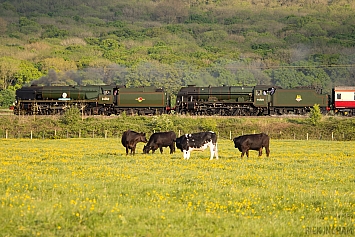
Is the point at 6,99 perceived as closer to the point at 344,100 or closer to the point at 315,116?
the point at 344,100

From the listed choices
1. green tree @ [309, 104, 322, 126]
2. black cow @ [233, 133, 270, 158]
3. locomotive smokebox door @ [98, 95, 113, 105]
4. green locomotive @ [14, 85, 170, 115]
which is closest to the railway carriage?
green tree @ [309, 104, 322, 126]

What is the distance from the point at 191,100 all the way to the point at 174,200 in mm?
60424

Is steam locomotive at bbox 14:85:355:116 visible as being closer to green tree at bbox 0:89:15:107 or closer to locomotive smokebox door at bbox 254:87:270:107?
locomotive smokebox door at bbox 254:87:270:107

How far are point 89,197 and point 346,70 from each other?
150280 mm

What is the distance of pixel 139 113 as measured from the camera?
7938cm

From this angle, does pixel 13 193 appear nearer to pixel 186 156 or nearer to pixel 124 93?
pixel 186 156

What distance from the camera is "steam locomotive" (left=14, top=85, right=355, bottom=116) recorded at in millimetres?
77812

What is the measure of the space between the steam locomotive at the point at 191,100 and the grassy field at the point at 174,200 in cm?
5013

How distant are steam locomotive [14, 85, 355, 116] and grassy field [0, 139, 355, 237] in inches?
1973

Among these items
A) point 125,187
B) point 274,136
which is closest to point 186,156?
point 125,187

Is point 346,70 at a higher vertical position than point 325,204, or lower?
higher

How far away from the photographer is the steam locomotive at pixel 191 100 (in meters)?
77.8

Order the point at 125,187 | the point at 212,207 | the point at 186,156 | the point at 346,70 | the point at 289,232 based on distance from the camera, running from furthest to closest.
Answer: the point at 346,70 → the point at 186,156 → the point at 125,187 → the point at 212,207 → the point at 289,232

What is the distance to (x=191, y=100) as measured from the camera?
7938 cm
